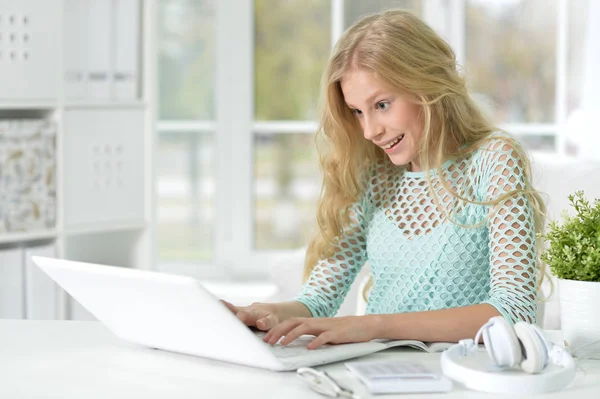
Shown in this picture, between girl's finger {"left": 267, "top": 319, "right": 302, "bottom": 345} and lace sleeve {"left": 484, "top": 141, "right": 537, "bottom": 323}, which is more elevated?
lace sleeve {"left": 484, "top": 141, "right": 537, "bottom": 323}

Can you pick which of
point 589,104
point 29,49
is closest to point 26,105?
point 29,49

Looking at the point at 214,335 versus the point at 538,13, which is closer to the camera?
the point at 214,335

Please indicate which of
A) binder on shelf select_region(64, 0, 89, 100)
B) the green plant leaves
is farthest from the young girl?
binder on shelf select_region(64, 0, 89, 100)

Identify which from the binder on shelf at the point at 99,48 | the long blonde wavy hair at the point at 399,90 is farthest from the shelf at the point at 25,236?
the long blonde wavy hair at the point at 399,90

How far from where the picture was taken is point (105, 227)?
2963 millimetres

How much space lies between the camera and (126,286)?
46.3 inches

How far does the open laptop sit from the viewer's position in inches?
43.6

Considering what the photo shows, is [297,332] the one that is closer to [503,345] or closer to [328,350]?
[328,350]

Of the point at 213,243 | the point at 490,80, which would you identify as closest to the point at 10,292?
the point at 213,243

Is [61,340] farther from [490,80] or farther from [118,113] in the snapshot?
[490,80]

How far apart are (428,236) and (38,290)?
1.45m

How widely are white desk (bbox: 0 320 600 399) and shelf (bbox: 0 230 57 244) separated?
1.27 m

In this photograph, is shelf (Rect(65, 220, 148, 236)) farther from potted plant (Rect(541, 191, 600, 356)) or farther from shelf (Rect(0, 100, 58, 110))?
potted plant (Rect(541, 191, 600, 356))

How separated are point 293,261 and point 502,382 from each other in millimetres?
1594
